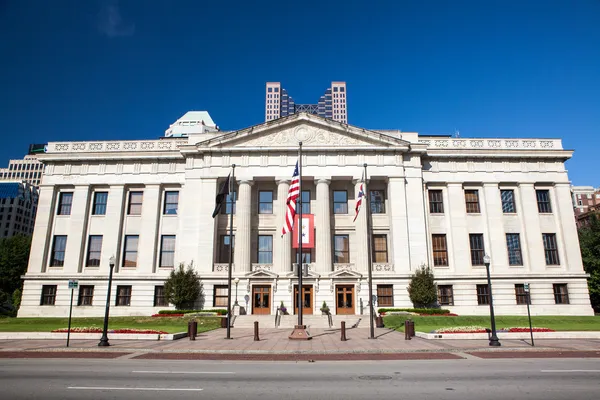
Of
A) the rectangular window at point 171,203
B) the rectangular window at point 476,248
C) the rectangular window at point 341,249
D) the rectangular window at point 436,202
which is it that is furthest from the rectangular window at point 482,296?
the rectangular window at point 171,203

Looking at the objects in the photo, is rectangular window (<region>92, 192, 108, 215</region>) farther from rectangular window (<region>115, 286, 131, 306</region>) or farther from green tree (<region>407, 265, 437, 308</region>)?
green tree (<region>407, 265, 437, 308</region>)

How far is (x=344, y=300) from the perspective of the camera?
40.6 meters

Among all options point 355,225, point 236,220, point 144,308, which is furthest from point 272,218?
point 144,308

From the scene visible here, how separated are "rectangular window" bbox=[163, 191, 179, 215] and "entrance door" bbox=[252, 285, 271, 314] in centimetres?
1383

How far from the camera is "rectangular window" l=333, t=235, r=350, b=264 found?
143ft

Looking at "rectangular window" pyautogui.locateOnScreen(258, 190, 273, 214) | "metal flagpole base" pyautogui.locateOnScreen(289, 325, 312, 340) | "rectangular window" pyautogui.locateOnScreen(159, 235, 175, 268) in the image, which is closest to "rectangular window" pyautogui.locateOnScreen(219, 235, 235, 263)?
"rectangular window" pyautogui.locateOnScreen(258, 190, 273, 214)

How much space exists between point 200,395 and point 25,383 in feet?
18.1

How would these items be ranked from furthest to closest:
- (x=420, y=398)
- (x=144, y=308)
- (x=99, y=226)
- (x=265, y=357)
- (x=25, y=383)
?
1. (x=99, y=226)
2. (x=144, y=308)
3. (x=265, y=357)
4. (x=25, y=383)
5. (x=420, y=398)

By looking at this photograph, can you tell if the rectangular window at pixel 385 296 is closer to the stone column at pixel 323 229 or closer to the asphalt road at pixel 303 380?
the stone column at pixel 323 229

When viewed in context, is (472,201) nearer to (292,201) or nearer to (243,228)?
(243,228)

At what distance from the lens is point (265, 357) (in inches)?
687

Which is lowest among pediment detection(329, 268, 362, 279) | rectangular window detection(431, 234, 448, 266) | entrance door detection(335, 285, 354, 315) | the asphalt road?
the asphalt road

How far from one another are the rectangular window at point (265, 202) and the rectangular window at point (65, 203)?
22.5m

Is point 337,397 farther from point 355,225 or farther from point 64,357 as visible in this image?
point 355,225
